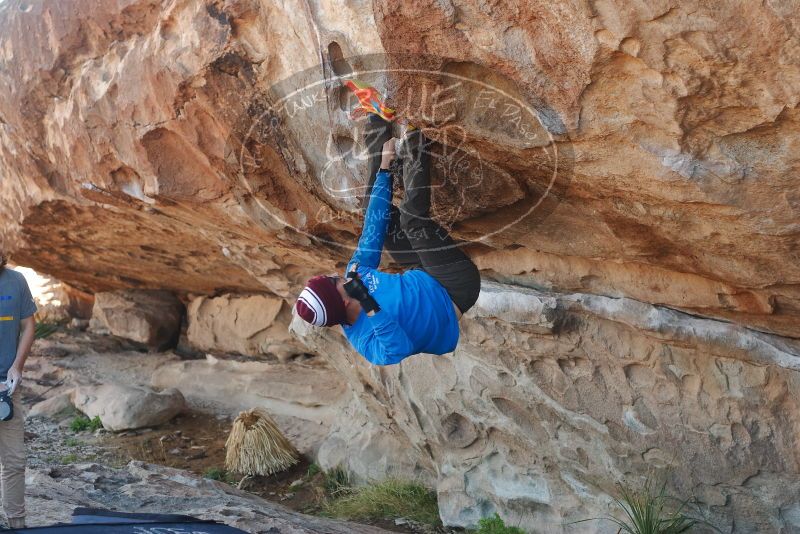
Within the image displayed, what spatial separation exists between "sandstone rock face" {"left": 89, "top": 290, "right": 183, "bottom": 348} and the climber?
5.16m

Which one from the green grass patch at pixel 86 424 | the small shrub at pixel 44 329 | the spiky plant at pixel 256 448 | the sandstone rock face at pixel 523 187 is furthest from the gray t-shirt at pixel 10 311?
the small shrub at pixel 44 329

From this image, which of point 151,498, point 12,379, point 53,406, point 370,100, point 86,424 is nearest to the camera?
point 370,100

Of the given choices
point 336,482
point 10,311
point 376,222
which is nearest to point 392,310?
point 376,222

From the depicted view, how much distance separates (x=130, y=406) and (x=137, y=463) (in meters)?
2.09

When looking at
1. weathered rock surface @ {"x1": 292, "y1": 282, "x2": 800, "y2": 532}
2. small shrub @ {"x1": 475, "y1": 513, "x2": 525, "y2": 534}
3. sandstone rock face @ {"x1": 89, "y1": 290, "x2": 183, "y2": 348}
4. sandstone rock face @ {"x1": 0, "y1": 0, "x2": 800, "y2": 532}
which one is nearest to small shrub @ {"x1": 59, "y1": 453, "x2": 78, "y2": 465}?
sandstone rock face @ {"x1": 0, "y1": 0, "x2": 800, "y2": 532}

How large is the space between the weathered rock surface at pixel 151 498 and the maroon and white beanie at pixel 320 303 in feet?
4.89

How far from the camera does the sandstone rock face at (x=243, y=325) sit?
7254 mm

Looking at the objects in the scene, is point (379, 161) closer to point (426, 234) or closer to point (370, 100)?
point (370, 100)

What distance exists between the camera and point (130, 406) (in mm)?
6922

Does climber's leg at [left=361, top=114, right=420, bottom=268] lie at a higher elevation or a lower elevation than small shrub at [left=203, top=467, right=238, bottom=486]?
higher

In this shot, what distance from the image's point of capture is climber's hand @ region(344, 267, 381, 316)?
2.57 m

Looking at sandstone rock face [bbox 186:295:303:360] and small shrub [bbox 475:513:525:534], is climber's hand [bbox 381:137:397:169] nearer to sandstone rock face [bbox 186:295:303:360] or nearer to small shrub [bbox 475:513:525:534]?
small shrub [bbox 475:513:525:534]

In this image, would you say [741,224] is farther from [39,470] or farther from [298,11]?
[39,470]

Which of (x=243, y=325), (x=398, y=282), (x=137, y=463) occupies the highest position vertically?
(x=398, y=282)
